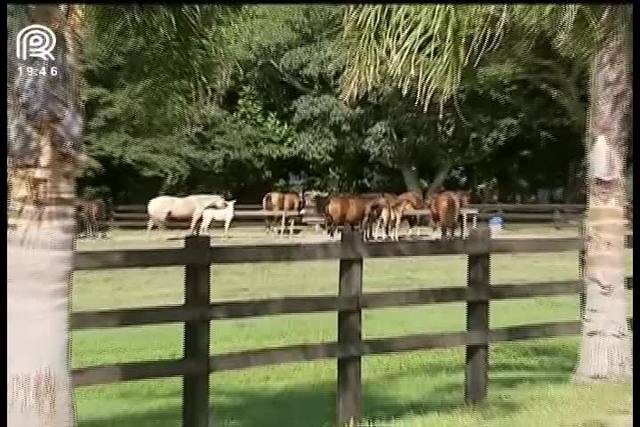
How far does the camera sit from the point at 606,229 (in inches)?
308

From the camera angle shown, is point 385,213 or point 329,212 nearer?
point 329,212

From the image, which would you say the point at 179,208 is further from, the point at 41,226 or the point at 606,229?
the point at 41,226

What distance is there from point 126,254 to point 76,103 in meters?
1.09

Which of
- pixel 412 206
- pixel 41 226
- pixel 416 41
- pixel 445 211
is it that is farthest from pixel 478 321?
pixel 412 206

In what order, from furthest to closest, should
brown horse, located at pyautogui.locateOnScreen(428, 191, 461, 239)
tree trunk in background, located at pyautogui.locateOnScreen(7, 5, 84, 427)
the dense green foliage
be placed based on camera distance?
the dense green foliage → brown horse, located at pyautogui.locateOnScreen(428, 191, 461, 239) → tree trunk in background, located at pyautogui.locateOnScreen(7, 5, 84, 427)

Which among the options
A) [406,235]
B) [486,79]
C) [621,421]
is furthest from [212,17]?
[406,235]

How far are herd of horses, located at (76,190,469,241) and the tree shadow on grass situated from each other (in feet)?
55.3

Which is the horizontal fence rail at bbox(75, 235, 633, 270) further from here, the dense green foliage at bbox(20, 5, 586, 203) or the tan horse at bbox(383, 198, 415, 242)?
the tan horse at bbox(383, 198, 415, 242)

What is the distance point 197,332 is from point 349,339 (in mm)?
1112

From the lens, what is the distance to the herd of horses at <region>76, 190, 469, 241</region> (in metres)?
27.3

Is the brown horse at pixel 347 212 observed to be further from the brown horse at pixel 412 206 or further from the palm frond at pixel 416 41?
the palm frond at pixel 416 41

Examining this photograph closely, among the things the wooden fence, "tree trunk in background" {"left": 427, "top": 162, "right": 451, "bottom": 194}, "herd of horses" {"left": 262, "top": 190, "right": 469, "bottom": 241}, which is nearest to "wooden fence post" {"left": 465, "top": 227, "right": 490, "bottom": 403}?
the wooden fence

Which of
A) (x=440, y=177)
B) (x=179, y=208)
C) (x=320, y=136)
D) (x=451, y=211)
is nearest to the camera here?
(x=451, y=211)

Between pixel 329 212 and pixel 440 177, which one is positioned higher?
pixel 440 177
